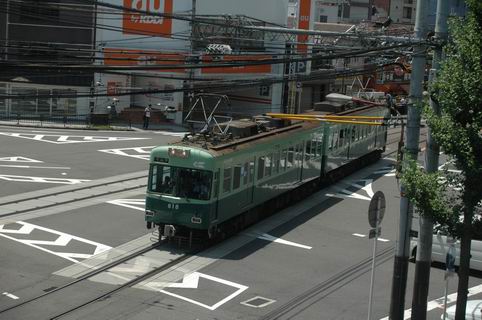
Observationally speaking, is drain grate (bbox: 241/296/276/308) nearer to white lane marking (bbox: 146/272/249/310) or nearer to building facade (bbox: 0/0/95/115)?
white lane marking (bbox: 146/272/249/310)

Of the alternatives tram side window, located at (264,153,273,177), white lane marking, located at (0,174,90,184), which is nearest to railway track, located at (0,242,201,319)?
tram side window, located at (264,153,273,177)

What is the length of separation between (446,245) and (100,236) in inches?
351

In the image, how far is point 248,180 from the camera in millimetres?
22438

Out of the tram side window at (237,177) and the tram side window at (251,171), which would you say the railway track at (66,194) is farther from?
the tram side window at (237,177)

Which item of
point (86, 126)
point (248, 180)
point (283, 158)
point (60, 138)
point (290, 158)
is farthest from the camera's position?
point (86, 126)

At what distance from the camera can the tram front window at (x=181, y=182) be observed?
20.1 meters

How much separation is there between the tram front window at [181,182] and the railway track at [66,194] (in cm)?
506

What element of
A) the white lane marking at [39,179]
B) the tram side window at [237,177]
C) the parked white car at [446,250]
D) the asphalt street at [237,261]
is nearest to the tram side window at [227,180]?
the tram side window at [237,177]

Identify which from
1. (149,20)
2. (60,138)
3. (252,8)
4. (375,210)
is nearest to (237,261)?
(375,210)

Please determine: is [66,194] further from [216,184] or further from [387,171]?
[387,171]

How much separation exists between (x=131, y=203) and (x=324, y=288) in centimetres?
941

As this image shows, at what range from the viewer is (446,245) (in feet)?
63.5

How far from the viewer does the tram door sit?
22.1 m

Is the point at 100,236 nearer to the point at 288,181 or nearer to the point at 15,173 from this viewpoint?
the point at 288,181
